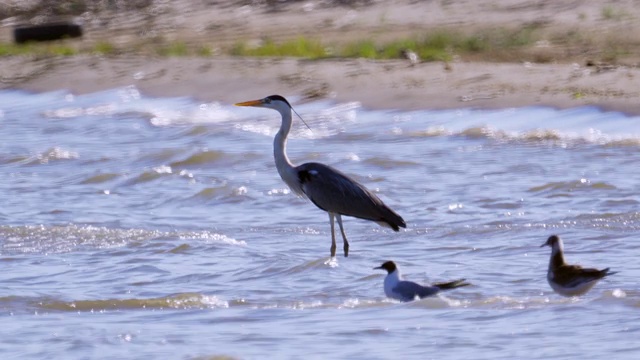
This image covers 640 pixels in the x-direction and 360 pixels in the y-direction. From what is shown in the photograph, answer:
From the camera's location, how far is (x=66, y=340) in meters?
8.33

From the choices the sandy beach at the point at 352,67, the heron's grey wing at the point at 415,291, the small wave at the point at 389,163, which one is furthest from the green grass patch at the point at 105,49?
the heron's grey wing at the point at 415,291

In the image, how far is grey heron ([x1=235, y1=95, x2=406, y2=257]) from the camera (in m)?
10.7

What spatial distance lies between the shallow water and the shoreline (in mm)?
478

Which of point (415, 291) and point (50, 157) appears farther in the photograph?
point (50, 157)

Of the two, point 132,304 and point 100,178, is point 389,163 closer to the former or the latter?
point 100,178

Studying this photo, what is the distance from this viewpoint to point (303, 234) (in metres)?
12.1

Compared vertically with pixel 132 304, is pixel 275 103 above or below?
above

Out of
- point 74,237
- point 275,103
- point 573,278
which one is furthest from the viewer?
point 74,237

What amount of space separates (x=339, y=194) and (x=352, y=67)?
9.58m

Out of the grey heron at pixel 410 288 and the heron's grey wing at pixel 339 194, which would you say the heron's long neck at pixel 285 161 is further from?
the grey heron at pixel 410 288

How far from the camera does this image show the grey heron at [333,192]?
10.7m

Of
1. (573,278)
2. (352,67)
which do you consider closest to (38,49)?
(352,67)

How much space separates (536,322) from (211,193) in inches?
246

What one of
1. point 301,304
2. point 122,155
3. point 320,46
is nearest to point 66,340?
point 301,304
